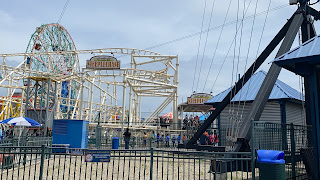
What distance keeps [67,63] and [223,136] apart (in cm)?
4010

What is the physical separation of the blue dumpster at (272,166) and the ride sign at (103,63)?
77.4 ft

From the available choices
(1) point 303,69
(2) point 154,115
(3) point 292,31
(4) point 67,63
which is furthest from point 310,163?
(4) point 67,63

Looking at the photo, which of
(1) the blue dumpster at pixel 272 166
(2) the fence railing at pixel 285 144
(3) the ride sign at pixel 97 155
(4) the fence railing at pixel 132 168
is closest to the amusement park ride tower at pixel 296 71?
(2) the fence railing at pixel 285 144

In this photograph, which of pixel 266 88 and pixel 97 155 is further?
pixel 266 88

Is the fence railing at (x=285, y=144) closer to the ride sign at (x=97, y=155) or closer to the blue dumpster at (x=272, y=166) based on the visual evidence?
the blue dumpster at (x=272, y=166)

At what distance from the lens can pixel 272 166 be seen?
19.5 ft

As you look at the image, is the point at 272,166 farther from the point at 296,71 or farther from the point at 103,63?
the point at 103,63

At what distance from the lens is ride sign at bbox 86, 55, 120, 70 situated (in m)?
28.5

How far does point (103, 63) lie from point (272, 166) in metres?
24.7

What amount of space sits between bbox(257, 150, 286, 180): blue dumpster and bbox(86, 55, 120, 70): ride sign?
23.6 metres

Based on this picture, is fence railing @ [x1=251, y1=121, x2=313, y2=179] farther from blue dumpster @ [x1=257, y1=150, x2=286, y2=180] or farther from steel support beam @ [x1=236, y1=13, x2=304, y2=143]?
steel support beam @ [x1=236, y1=13, x2=304, y2=143]

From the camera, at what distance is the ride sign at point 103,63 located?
28500 millimetres

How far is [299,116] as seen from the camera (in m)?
15.4

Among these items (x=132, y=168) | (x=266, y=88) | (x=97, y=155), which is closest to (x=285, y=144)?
(x=266, y=88)
